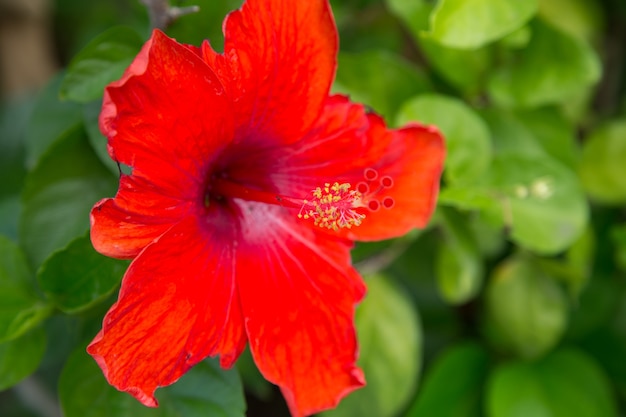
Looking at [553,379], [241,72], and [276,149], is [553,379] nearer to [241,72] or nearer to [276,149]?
[276,149]

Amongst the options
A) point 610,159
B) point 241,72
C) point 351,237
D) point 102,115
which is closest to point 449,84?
point 610,159

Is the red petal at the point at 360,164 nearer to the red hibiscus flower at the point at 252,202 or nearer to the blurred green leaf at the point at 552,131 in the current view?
the red hibiscus flower at the point at 252,202

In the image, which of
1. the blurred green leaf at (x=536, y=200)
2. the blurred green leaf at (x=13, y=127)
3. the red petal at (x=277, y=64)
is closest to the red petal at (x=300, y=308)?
the red petal at (x=277, y=64)

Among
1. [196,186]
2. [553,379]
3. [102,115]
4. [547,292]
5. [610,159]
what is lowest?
[553,379]

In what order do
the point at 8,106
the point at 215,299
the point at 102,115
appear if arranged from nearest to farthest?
Result: the point at 102,115
the point at 215,299
the point at 8,106

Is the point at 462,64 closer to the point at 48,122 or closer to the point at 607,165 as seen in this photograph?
the point at 607,165

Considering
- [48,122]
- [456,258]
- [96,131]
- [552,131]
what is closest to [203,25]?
[96,131]

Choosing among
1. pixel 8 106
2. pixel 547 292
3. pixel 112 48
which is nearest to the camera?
pixel 112 48
